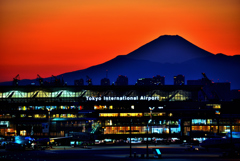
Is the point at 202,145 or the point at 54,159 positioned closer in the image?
the point at 54,159

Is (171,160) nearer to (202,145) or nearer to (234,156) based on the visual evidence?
(234,156)

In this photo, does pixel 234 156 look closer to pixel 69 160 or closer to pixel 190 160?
pixel 190 160

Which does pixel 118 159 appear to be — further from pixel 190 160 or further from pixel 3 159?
pixel 3 159

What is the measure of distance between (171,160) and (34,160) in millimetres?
36997

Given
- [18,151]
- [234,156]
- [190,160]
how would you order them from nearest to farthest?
[190,160], [234,156], [18,151]

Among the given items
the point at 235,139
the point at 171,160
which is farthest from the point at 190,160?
the point at 235,139

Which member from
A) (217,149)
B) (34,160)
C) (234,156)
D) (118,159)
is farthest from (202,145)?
(34,160)

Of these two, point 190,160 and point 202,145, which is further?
point 202,145

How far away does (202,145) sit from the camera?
625ft

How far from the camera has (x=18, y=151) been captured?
18188cm

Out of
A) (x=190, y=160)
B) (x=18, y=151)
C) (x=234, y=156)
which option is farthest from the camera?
(x=18, y=151)

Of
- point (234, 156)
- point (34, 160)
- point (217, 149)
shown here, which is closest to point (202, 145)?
point (217, 149)

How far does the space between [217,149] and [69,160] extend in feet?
238

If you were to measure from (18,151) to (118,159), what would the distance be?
55.7 metres
